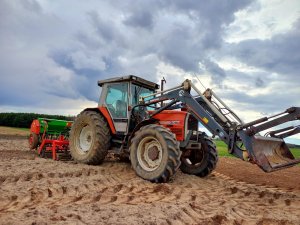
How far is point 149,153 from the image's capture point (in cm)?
776

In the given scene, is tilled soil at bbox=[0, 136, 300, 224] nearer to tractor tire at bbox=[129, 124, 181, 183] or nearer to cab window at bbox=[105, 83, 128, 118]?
tractor tire at bbox=[129, 124, 181, 183]

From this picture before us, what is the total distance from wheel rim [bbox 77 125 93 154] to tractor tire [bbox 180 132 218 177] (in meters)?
2.97

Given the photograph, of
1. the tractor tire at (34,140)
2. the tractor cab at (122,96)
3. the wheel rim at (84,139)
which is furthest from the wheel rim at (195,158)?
the tractor tire at (34,140)

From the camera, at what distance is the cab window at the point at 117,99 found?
9.19 m

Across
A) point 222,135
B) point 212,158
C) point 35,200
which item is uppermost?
point 222,135

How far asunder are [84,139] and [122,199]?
16.5 feet

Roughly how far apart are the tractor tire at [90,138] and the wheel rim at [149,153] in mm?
1593

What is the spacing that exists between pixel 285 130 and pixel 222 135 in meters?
1.64

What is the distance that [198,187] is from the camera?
289 inches

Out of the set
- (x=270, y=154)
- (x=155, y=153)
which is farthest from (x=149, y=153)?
(x=270, y=154)

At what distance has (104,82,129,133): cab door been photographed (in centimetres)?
911

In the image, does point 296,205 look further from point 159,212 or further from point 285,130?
point 159,212

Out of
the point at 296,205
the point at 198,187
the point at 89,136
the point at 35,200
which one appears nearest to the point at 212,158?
the point at 198,187

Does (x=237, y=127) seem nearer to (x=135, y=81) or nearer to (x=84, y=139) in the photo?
(x=135, y=81)
